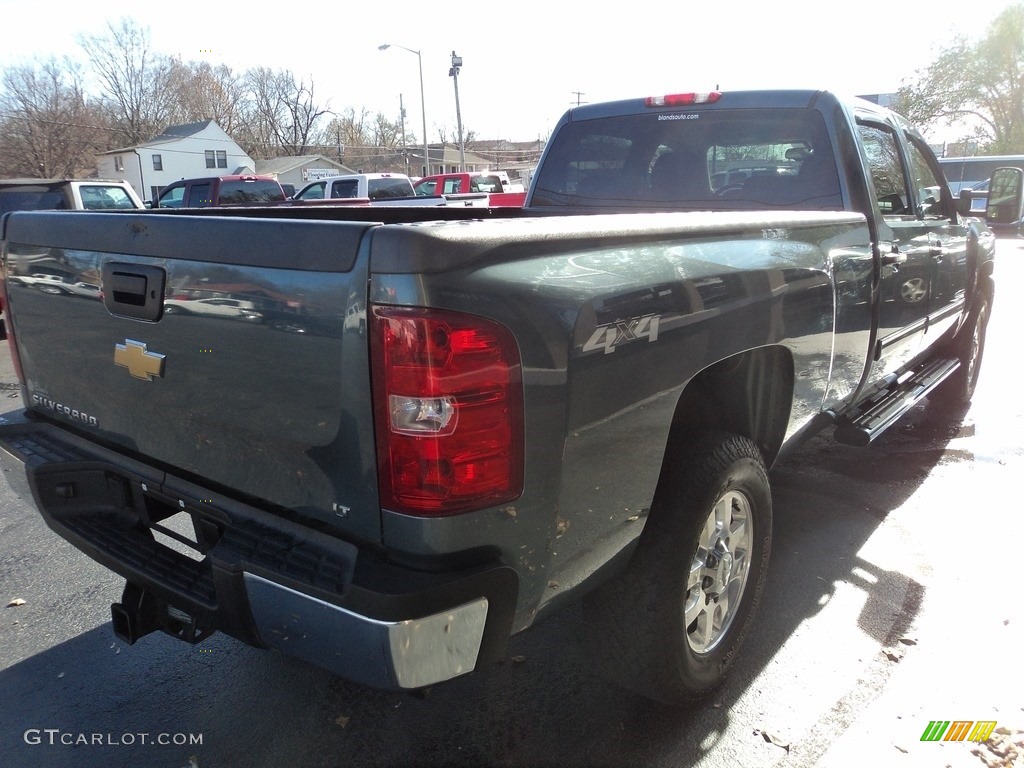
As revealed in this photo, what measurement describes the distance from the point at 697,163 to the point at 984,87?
4535 cm

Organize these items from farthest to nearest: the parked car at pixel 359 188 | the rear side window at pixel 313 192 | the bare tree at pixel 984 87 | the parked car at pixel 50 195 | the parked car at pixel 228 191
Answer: the bare tree at pixel 984 87 < the rear side window at pixel 313 192 < the parked car at pixel 359 188 < the parked car at pixel 228 191 < the parked car at pixel 50 195

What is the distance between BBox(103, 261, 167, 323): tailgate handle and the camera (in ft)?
7.04

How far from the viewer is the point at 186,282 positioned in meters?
2.05

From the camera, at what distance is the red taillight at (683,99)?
3999mm

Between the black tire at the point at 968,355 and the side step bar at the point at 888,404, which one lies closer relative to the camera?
the side step bar at the point at 888,404

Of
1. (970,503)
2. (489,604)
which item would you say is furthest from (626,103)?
(489,604)

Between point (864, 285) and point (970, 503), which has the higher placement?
point (864, 285)

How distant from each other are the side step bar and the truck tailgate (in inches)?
106

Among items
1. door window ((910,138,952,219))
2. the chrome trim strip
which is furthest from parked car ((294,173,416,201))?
the chrome trim strip

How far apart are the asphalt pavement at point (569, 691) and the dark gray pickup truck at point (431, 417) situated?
0.90 ft

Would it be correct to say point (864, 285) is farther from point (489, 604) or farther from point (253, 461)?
point (253, 461)

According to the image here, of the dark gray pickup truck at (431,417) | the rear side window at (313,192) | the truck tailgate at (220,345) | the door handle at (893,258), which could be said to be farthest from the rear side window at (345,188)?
the truck tailgate at (220,345)

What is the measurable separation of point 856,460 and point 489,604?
13.8ft

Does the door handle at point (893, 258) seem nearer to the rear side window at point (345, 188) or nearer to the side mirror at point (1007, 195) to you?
the side mirror at point (1007, 195)
